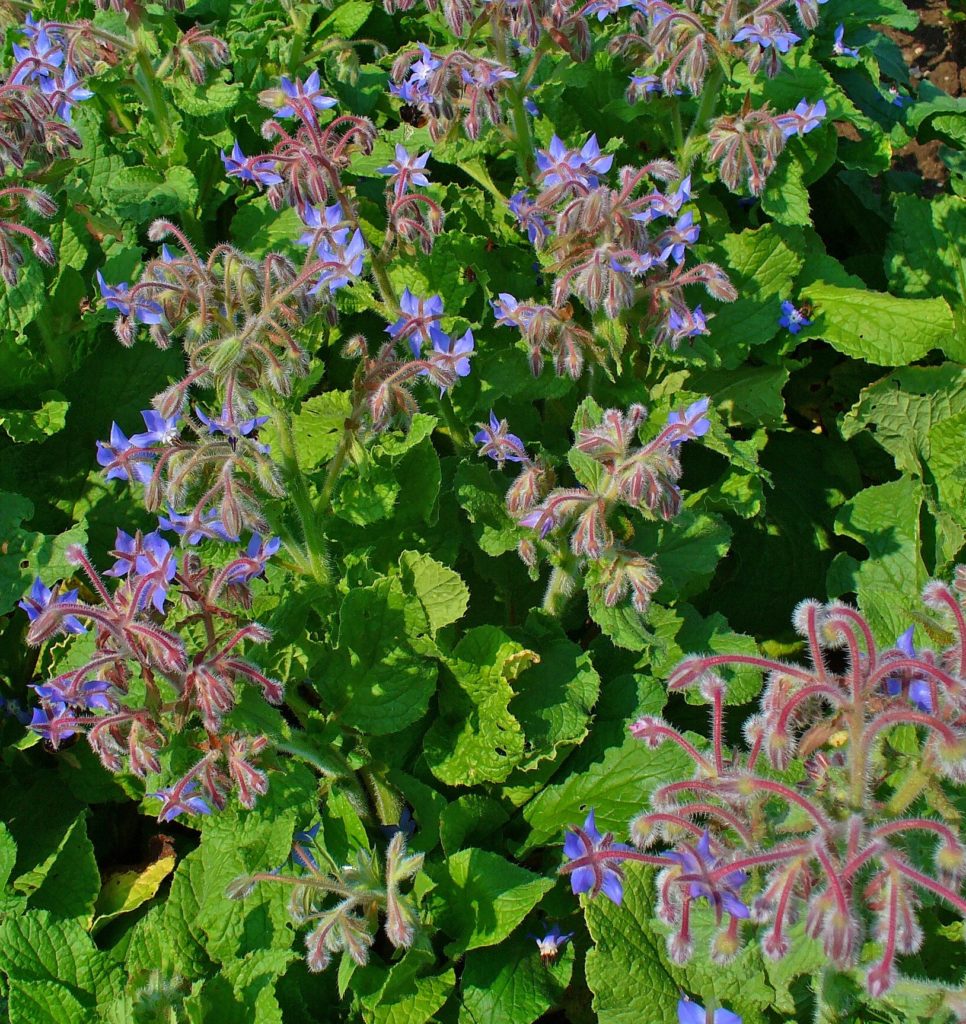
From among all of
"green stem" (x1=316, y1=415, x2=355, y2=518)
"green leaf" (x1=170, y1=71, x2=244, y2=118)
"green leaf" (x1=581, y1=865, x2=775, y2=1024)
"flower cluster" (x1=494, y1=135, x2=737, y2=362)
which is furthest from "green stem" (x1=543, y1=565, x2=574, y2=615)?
"green leaf" (x1=170, y1=71, x2=244, y2=118)

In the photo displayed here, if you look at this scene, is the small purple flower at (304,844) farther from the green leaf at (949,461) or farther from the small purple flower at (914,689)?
the green leaf at (949,461)

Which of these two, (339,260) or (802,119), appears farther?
(802,119)

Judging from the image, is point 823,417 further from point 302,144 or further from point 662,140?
point 302,144

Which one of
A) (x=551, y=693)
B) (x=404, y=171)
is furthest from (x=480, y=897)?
(x=404, y=171)

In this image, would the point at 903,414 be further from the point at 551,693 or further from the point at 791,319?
the point at 551,693

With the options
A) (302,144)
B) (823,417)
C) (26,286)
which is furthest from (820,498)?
(26,286)

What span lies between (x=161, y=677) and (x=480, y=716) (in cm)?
106

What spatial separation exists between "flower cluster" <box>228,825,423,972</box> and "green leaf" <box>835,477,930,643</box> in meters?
1.77

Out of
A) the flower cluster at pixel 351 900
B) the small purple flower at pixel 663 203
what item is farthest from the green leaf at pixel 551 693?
the small purple flower at pixel 663 203

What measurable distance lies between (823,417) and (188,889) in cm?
302

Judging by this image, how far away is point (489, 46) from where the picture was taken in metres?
3.62

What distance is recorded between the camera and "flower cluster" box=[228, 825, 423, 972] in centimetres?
243

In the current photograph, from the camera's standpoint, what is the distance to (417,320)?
9.74ft

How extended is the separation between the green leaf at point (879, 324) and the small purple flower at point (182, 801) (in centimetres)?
267
